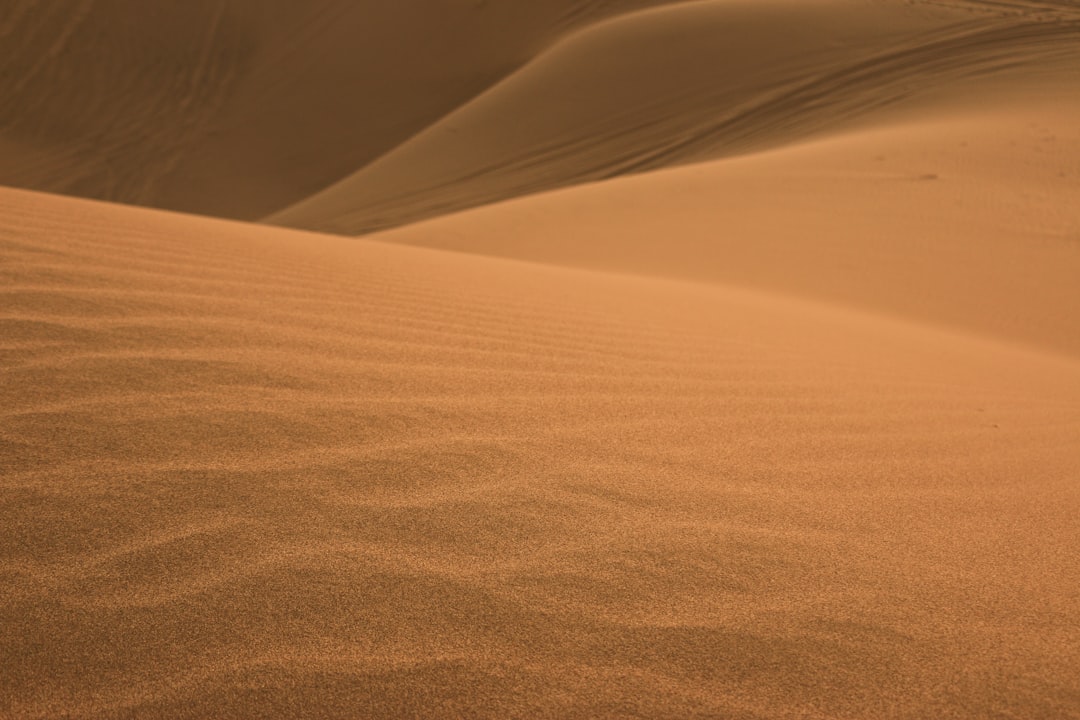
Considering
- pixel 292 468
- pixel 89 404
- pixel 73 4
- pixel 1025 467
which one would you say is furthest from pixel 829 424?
pixel 73 4

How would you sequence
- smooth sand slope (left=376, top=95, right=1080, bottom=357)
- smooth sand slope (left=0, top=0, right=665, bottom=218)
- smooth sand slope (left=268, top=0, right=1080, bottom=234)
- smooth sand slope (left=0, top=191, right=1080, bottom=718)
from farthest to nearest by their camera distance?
smooth sand slope (left=0, top=0, right=665, bottom=218)
smooth sand slope (left=268, top=0, right=1080, bottom=234)
smooth sand slope (left=376, top=95, right=1080, bottom=357)
smooth sand slope (left=0, top=191, right=1080, bottom=718)

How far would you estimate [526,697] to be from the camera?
1288 millimetres

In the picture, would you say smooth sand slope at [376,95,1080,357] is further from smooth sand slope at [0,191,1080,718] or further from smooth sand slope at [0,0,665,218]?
smooth sand slope at [0,0,665,218]

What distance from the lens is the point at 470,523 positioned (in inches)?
68.3

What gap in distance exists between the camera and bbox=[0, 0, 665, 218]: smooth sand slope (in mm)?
18078

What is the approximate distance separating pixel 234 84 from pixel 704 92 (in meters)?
12.2

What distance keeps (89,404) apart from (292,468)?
50cm

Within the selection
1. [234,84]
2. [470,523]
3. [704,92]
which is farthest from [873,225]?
[234,84]

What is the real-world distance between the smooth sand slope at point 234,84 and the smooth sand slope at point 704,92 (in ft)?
9.29

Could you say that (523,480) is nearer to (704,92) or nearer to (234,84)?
(704,92)

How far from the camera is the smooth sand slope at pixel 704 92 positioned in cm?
1307

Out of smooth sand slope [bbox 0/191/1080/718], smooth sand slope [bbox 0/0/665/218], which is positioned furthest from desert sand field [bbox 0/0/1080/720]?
smooth sand slope [bbox 0/0/665/218]

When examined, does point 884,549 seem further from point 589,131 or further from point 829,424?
point 589,131

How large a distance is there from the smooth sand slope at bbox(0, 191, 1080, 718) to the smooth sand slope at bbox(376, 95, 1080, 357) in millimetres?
3307
